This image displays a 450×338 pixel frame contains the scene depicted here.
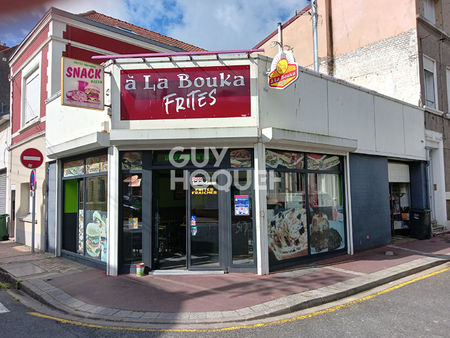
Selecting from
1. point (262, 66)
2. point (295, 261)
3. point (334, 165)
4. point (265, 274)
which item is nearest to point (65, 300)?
point (265, 274)

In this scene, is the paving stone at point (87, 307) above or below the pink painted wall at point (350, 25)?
below

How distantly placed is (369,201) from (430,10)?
9651 millimetres

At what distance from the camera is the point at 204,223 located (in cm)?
734

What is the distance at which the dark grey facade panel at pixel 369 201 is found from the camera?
9.52m

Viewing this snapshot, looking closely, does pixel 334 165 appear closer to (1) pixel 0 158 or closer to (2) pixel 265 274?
(2) pixel 265 274

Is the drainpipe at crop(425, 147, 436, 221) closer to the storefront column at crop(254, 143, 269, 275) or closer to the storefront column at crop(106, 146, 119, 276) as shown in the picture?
the storefront column at crop(254, 143, 269, 275)

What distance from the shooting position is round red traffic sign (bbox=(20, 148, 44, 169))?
9.80 metres

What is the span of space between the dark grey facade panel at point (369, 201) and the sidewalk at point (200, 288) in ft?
3.51

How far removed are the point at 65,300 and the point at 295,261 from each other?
492 centimetres

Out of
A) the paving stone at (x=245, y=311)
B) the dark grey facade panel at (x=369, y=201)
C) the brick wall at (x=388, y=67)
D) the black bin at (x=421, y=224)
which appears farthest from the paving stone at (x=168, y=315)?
the brick wall at (x=388, y=67)

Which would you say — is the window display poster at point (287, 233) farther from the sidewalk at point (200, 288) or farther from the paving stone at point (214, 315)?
the paving stone at point (214, 315)

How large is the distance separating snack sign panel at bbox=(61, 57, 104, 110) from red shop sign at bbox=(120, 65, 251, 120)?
0.52m

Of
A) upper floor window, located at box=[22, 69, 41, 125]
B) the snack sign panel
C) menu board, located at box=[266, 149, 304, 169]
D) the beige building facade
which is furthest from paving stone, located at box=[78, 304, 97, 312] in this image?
the beige building facade

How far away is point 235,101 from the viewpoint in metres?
7.22
